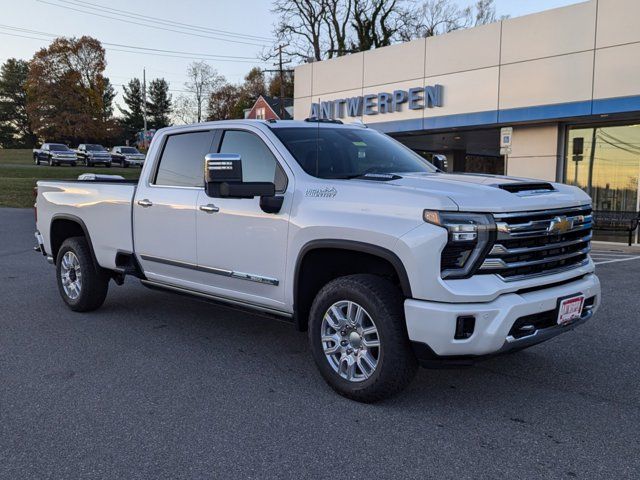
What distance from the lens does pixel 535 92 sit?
1570 cm

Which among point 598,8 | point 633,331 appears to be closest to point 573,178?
point 598,8

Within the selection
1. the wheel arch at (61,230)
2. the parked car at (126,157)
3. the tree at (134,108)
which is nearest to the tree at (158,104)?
the tree at (134,108)

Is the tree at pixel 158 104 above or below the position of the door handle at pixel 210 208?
above

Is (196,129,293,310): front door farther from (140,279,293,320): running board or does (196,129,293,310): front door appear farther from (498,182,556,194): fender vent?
(498,182,556,194): fender vent

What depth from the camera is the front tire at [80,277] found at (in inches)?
251

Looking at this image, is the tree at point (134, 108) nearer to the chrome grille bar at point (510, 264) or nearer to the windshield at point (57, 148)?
the windshield at point (57, 148)

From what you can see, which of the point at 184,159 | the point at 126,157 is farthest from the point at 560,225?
the point at 126,157

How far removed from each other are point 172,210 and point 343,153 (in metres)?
1.62

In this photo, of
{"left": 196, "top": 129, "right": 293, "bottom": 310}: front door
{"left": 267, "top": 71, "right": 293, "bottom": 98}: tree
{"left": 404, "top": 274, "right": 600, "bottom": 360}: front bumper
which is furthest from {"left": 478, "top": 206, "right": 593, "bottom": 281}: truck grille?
{"left": 267, "top": 71, "right": 293, "bottom": 98}: tree

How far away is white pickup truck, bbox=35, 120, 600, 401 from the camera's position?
11.6ft

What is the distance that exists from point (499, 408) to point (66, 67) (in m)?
69.3

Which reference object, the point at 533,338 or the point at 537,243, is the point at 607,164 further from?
the point at 533,338

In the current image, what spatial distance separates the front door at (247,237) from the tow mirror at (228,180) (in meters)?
0.21

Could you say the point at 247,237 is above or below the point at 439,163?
below
